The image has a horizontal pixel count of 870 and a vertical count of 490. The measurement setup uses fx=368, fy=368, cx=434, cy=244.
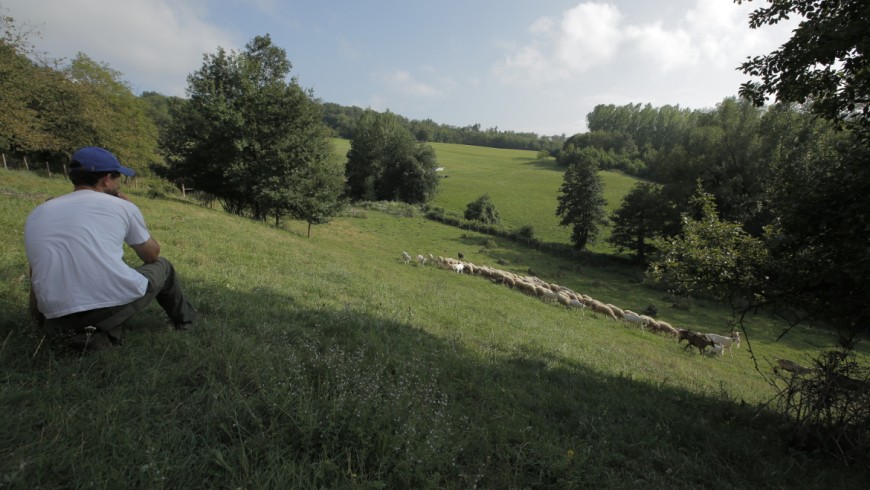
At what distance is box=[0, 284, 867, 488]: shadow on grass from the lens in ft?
8.54

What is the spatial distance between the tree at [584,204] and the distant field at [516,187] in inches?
88.5

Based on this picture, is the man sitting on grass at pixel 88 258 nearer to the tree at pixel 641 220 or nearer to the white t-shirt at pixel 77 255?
the white t-shirt at pixel 77 255

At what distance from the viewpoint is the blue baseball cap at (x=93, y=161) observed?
11.9 ft

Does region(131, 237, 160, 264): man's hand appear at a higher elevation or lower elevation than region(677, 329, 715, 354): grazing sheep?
higher

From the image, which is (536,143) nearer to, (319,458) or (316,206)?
(316,206)

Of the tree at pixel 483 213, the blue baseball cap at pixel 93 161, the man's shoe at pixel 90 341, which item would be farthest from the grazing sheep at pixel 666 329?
the tree at pixel 483 213

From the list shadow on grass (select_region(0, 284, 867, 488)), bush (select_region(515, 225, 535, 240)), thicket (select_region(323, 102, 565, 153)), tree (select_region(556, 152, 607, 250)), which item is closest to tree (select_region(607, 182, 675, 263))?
tree (select_region(556, 152, 607, 250))

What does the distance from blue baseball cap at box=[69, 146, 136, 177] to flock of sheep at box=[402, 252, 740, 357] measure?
20.9 m

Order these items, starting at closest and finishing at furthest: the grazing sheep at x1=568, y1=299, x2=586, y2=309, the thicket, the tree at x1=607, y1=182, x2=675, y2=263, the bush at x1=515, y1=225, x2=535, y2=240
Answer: the grazing sheep at x1=568, y1=299, x2=586, y2=309 → the tree at x1=607, y1=182, x2=675, y2=263 → the bush at x1=515, y1=225, x2=535, y2=240 → the thicket

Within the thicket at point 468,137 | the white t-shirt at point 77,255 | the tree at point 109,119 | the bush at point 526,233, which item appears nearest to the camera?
the white t-shirt at point 77,255

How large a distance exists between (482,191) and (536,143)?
86.5 m

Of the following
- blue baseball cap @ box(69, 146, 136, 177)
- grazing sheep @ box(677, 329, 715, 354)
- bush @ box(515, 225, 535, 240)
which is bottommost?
bush @ box(515, 225, 535, 240)

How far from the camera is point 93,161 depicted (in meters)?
3.68

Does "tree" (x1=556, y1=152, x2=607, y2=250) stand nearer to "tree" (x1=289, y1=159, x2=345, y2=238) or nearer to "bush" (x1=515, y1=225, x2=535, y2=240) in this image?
"bush" (x1=515, y1=225, x2=535, y2=240)
